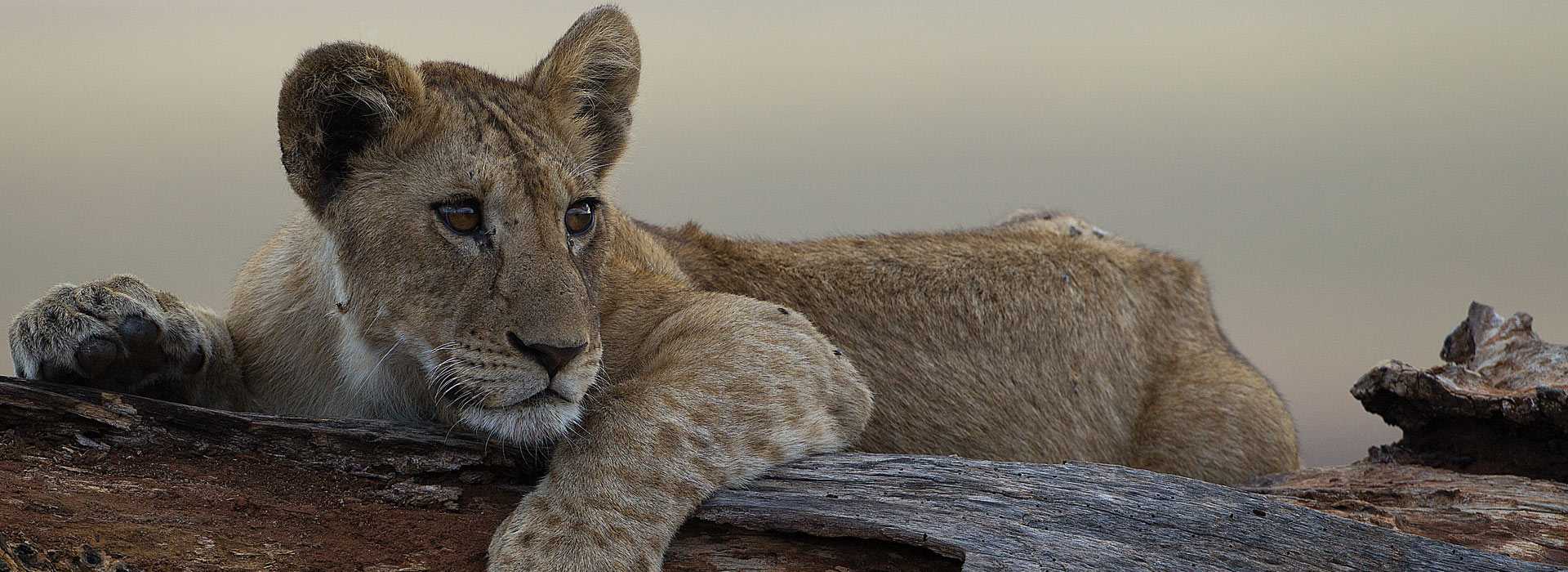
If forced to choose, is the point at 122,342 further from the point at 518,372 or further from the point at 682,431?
the point at 682,431

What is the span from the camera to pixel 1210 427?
26.6 ft

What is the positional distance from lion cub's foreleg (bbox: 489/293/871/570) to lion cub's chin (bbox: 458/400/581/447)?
6.8 inches

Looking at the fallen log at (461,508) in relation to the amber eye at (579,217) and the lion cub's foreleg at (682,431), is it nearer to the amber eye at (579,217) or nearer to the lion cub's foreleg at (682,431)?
the lion cub's foreleg at (682,431)

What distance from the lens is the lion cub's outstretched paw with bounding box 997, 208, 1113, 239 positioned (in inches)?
372

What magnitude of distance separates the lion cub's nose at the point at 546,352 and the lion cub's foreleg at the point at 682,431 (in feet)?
1.32

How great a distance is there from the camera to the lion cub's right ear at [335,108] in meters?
5.28

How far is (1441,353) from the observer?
999 cm

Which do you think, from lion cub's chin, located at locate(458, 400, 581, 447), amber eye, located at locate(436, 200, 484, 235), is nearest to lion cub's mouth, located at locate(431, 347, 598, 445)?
lion cub's chin, located at locate(458, 400, 581, 447)

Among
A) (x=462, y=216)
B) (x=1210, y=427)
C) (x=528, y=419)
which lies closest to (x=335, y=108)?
(x=462, y=216)

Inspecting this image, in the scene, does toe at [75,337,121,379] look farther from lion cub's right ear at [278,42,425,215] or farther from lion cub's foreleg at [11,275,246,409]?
lion cub's right ear at [278,42,425,215]

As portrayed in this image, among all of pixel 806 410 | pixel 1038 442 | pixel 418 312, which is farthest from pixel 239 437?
pixel 1038 442

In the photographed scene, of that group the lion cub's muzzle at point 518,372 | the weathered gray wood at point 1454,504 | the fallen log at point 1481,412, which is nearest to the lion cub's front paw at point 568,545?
the lion cub's muzzle at point 518,372

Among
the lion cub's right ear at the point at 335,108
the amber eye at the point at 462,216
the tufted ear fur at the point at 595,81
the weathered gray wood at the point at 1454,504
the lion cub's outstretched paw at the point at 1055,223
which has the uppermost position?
the lion cub's outstretched paw at the point at 1055,223

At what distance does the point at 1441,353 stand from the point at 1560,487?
2725mm
